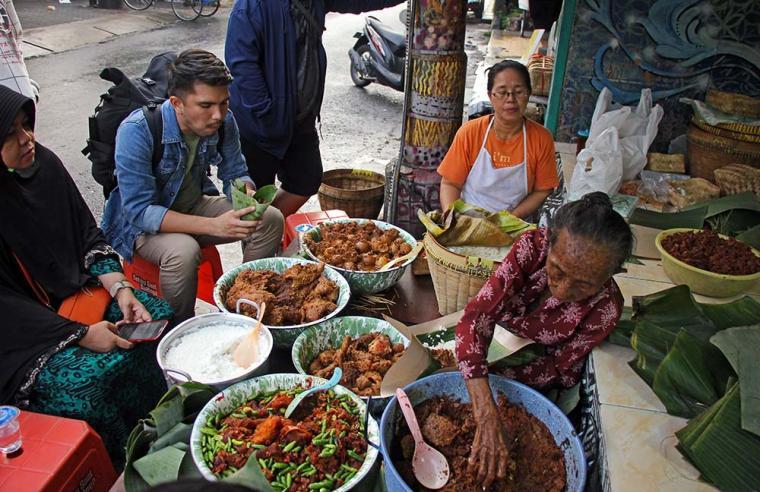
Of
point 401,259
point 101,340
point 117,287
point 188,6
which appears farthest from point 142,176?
point 188,6

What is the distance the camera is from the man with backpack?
319cm

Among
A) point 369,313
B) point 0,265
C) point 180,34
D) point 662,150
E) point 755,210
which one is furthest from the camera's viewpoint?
point 180,34

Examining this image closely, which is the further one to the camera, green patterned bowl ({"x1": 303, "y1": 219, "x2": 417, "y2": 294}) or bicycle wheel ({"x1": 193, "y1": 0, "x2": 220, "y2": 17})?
bicycle wheel ({"x1": 193, "y1": 0, "x2": 220, "y2": 17})

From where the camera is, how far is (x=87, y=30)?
1079 cm

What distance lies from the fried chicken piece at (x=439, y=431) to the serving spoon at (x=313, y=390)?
0.33 m

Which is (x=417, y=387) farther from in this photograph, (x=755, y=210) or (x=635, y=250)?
(x=755, y=210)

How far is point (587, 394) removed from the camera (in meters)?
1.84

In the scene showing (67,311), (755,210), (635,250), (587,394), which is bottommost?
(67,311)

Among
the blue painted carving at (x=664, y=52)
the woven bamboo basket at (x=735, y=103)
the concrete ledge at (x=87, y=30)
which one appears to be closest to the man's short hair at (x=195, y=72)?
the blue painted carving at (x=664, y=52)

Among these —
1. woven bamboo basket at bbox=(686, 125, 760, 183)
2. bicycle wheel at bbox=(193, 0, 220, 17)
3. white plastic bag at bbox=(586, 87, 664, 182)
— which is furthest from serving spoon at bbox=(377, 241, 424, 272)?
bicycle wheel at bbox=(193, 0, 220, 17)

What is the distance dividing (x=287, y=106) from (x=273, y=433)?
2261 millimetres

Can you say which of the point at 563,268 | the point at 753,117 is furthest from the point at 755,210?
the point at 563,268

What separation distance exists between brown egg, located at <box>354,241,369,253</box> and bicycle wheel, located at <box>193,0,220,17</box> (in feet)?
40.7

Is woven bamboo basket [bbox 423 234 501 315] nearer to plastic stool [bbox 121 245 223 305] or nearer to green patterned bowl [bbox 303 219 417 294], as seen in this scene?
green patterned bowl [bbox 303 219 417 294]
